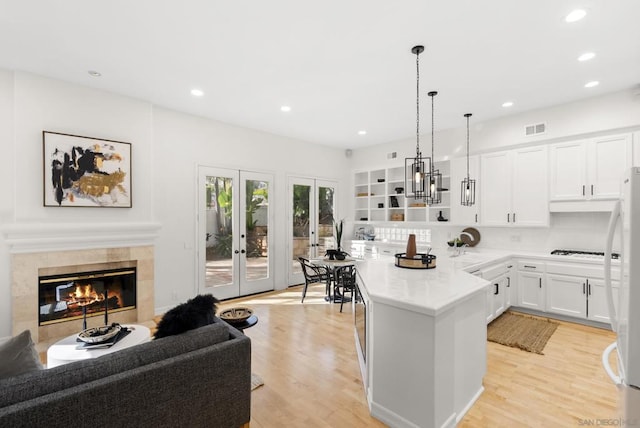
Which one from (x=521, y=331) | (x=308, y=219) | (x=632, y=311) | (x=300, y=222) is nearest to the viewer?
(x=632, y=311)

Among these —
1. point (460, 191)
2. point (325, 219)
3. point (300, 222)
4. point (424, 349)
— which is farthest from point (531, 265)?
point (300, 222)

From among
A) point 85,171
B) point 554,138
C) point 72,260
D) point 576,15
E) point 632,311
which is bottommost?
point 72,260

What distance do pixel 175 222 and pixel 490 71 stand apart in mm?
4667

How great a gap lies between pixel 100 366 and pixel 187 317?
506 mm

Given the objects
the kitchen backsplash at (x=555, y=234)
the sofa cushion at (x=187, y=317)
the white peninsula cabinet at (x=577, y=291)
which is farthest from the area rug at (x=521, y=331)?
the sofa cushion at (x=187, y=317)

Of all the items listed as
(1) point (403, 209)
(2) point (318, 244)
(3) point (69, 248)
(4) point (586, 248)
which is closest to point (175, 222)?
(3) point (69, 248)

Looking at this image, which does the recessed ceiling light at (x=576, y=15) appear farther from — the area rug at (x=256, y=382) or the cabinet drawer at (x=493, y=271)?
the area rug at (x=256, y=382)

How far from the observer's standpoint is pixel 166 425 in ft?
5.01

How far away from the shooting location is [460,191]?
17.6ft

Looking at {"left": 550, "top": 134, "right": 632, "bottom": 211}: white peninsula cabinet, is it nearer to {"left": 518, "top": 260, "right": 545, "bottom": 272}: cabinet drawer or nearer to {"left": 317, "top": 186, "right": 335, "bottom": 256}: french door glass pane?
{"left": 518, "top": 260, "right": 545, "bottom": 272}: cabinet drawer

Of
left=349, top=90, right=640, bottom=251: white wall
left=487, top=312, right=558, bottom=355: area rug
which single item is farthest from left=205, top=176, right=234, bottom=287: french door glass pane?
left=487, top=312, right=558, bottom=355: area rug

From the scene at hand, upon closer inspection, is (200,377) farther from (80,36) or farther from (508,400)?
(80,36)

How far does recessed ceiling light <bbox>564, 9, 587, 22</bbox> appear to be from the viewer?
2.36 m

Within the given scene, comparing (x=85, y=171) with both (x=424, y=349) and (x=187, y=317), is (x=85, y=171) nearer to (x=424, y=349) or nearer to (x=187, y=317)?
(x=187, y=317)
